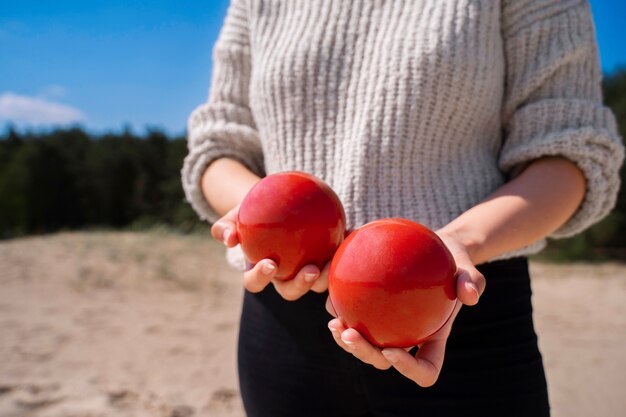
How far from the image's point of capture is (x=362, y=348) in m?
0.93

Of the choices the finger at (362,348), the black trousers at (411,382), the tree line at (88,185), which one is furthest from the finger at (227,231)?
the tree line at (88,185)

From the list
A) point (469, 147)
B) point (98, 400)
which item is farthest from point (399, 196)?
point (98, 400)

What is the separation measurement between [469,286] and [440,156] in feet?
1.66

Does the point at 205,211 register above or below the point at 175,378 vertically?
above

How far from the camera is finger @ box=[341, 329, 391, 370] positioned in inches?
36.4

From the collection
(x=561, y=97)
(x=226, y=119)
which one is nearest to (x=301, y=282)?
(x=226, y=119)

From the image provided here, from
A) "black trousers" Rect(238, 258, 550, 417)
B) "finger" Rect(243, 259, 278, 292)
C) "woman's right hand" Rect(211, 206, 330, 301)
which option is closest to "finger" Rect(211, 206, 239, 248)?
"woman's right hand" Rect(211, 206, 330, 301)

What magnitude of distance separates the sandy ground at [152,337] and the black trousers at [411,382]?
2453 millimetres

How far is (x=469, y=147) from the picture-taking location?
1.39m

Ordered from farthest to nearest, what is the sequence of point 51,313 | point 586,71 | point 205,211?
point 51,313 < point 205,211 < point 586,71

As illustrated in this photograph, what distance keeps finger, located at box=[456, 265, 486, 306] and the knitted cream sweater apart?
36 cm

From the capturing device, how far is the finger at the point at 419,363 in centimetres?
89

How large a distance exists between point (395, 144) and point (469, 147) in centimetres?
21

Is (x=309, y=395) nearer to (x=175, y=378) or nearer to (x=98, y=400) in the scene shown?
(x=98, y=400)
